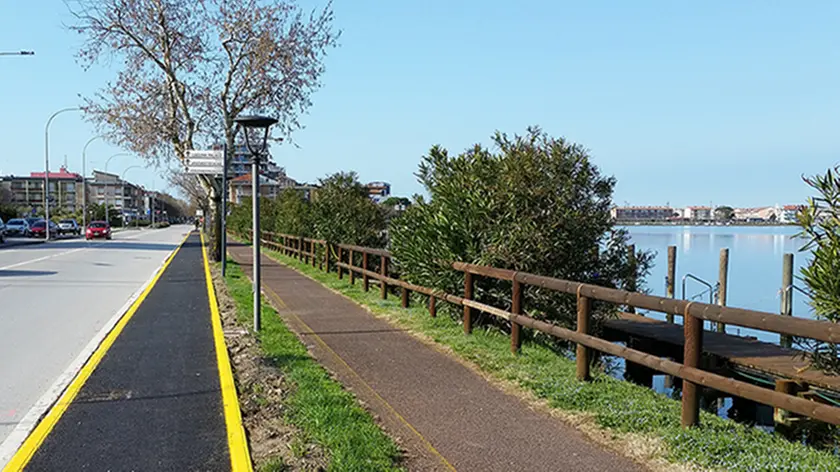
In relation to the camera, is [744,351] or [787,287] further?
[787,287]

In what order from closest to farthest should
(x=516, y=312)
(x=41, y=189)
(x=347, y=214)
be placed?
(x=516, y=312)
(x=347, y=214)
(x=41, y=189)

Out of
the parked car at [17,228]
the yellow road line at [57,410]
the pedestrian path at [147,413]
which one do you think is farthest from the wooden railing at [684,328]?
the parked car at [17,228]

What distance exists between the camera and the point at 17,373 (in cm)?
777

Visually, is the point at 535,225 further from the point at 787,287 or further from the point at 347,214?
the point at 347,214

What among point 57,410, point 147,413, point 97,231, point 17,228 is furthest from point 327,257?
point 17,228

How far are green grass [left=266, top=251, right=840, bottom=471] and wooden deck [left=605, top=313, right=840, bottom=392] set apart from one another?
2125mm

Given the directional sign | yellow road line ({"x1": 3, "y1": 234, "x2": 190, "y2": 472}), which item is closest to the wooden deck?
yellow road line ({"x1": 3, "y1": 234, "x2": 190, "y2": 472})

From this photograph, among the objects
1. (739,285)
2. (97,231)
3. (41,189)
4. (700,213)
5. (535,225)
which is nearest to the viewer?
(535,225)

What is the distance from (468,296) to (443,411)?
11.5 feet

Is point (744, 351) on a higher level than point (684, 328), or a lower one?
lower

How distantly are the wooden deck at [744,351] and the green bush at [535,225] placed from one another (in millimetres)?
2017

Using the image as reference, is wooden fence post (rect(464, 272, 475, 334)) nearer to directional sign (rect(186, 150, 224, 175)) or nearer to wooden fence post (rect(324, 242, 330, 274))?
wooden fence post (rect(324, 242, 330, 274))

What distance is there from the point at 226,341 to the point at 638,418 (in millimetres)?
5861

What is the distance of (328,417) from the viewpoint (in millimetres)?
5695
